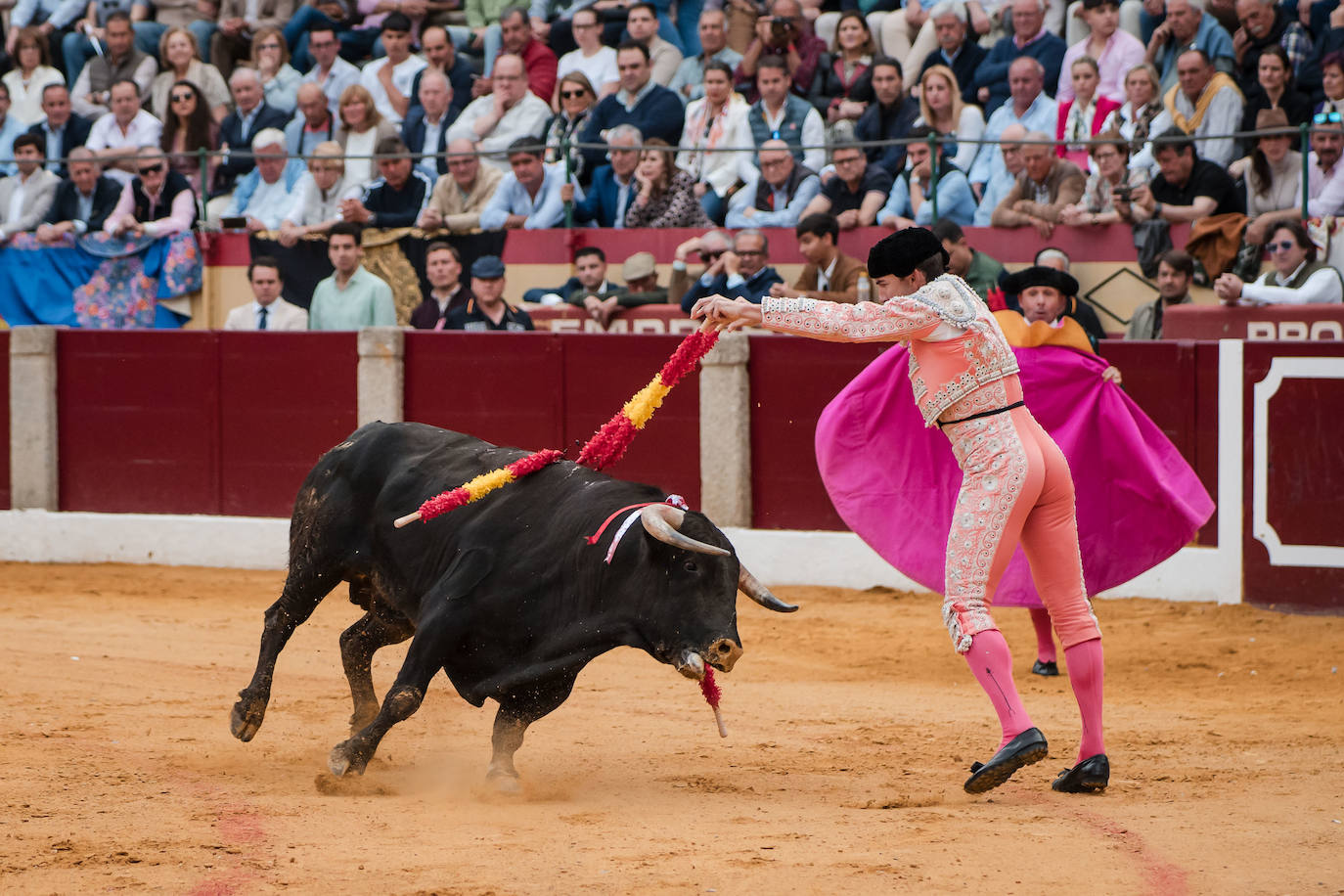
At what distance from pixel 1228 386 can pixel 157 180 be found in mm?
7136

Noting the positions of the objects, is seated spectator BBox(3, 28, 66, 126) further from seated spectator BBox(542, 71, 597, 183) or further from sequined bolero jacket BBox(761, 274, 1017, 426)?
sequined bolero jacket BBox(761, 274, 1017, 426)

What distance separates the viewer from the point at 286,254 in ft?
36.4

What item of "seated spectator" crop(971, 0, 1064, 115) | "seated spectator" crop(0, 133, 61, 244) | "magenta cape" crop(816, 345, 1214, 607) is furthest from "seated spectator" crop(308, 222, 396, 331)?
"magenta cape" crop(816, 345, 1214, 607)

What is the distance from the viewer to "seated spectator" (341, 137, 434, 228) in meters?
10.7

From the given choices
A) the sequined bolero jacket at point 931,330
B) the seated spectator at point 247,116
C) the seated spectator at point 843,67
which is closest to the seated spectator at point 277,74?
the seated spectator at point 247,116

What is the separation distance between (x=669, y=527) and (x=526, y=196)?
6.45 m

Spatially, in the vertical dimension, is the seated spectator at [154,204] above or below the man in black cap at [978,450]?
above

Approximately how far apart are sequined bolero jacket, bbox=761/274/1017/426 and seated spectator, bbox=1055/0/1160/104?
5.61 m

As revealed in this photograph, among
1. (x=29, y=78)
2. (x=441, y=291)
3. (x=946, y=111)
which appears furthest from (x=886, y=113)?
(x=29, y=78)

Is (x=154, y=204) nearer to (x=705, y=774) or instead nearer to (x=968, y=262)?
(x=968, y=262)

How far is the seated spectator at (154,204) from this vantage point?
11469 millimetres

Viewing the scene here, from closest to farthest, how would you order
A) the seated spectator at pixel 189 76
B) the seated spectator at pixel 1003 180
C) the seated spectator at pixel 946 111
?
the seated spectator at pixel 1003 180 < the seated spectator at pixel 946 111 < the seated spectator at pixel 189 76

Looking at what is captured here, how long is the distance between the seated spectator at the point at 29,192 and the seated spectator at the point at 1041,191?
21.3 feet

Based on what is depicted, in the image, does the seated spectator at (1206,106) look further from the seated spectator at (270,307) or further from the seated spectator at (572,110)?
the seated spectator at (270,307)
